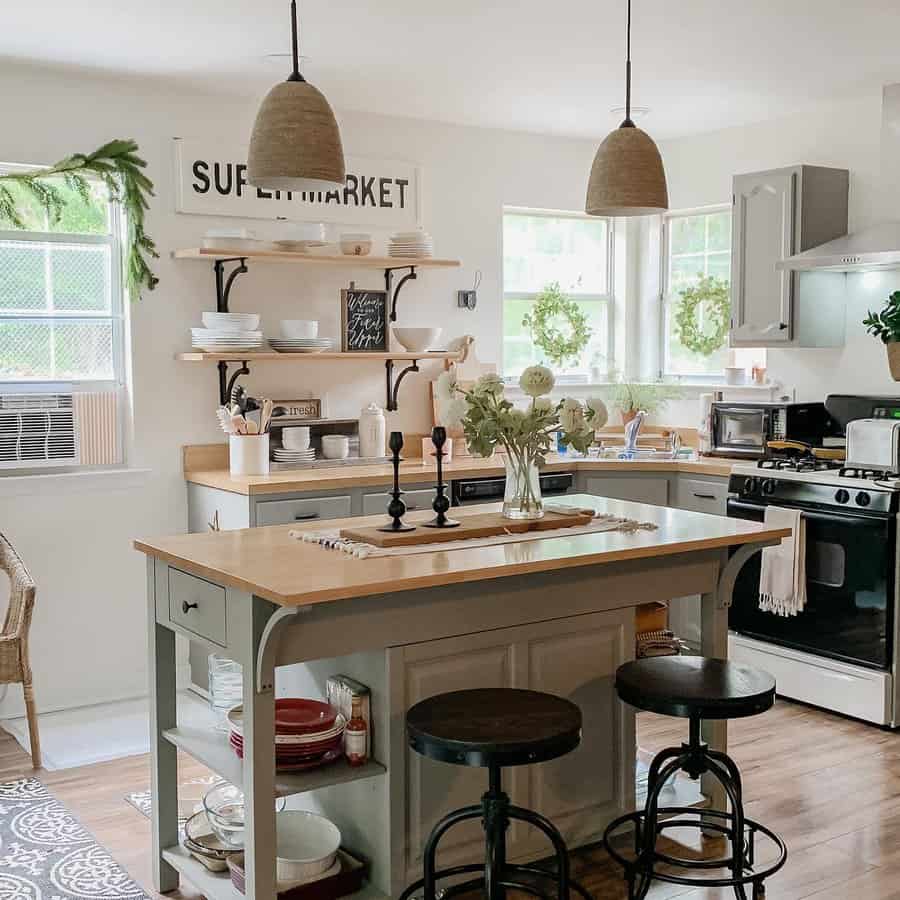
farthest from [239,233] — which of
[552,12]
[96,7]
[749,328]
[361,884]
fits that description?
[361,884]

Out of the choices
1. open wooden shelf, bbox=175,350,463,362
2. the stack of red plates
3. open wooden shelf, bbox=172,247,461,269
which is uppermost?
open wooden shelf, bbox=172,247,461,269

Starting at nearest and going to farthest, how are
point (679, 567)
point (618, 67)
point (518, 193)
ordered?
point (679, 567), point (618, 67), point (518, 193)

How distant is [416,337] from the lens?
5.49 meters

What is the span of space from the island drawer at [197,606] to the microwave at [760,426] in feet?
10.1

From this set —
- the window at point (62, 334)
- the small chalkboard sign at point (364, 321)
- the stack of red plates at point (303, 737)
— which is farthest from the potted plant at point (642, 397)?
the stack of red plates at point (303, 737)

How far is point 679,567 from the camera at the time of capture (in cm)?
337

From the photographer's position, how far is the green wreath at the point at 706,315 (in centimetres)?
609

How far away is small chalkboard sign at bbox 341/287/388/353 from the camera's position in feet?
17.9

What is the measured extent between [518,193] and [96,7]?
2741 mm

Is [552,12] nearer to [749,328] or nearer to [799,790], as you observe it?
[749,328]

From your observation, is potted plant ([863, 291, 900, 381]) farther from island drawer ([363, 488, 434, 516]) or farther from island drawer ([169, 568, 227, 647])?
island drawer ([169, 568, 227, 647])

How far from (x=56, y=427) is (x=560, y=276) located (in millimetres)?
2906

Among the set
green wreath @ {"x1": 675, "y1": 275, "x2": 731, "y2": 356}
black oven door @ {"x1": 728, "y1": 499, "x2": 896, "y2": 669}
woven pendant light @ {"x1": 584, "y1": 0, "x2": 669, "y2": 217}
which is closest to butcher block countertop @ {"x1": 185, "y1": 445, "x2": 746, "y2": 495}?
black oven door @ {"x1": 728, "y1": 499, "x2": 896, "y2": 669}

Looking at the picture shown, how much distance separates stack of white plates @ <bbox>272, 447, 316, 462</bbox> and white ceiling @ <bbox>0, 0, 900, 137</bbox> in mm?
1587
